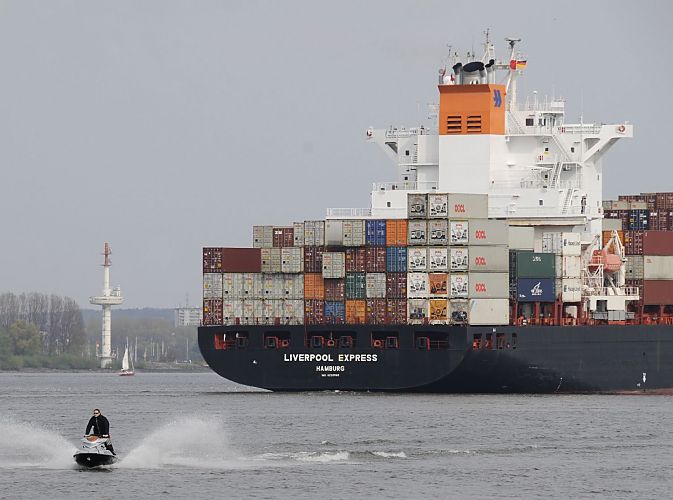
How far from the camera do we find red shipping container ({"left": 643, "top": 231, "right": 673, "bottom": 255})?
84.8 meters

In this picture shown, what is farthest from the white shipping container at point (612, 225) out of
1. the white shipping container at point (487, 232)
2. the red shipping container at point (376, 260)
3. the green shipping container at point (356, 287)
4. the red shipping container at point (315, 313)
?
the red shipping container at point (315, 313)

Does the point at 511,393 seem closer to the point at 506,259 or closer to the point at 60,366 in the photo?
the point at 506,259

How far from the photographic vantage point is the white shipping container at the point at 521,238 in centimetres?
8019

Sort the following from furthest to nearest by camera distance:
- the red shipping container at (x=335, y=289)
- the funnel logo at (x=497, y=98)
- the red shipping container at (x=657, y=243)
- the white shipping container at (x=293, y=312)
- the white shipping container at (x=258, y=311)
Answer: the red shipping container at (x=657, y=243), the funnel logo at (x=497, y=98), the white shipping container at (x=258, y=311), the white shipping container at (x=293, y=312), the red shipping container at (x=335, y=289)

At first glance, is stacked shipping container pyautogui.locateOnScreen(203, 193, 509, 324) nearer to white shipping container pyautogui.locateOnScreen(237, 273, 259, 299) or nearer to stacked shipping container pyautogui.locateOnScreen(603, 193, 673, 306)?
white shipping container pyautogui.locateOnScreen(237, 273, 259, 299)

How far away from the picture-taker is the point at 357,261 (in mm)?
78188

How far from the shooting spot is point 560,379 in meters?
81.2

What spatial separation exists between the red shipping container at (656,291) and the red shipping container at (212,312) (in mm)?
20798

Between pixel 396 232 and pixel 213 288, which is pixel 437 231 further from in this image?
pixel 213 288

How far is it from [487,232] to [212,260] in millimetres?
12998

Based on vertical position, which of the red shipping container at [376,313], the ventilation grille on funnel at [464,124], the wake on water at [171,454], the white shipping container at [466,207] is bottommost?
the wake on water at [171,454]

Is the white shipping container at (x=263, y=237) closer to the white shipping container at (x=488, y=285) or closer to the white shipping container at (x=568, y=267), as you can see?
the white shipping container at (x=488, y=285)

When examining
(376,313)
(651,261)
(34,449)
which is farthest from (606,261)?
(34,449)

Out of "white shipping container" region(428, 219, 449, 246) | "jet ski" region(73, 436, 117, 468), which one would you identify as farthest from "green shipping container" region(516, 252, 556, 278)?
"jet ski" region(73, 436, 117, 468)
